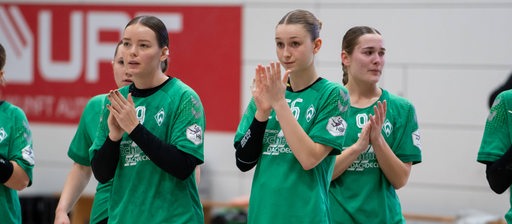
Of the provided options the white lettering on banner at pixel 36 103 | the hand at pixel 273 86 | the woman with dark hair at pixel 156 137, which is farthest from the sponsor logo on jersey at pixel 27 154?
the white lettering on banner at pixel 36 103

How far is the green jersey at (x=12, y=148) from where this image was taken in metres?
4.09

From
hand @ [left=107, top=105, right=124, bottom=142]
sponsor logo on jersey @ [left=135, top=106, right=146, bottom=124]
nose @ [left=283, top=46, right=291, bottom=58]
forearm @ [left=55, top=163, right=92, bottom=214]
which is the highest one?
nose @ [left=283, top=46, right=291, bottom=58]

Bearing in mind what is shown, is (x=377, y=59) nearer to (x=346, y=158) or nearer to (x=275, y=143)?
(x=346, y=158)

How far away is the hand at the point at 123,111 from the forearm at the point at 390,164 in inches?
44.9

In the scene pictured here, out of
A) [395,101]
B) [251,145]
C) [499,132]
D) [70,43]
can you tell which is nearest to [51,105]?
[70,43]

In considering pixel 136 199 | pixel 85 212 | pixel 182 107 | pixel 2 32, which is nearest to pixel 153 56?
pixel 182 107

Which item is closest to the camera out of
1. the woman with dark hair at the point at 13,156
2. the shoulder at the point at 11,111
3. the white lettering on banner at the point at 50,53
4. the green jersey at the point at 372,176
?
the green jersey at the point at 372,176

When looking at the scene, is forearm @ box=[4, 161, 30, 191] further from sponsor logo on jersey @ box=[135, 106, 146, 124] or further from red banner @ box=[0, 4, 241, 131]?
red banner @ box=[0, 4, 241, 131]

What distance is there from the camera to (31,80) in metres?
8.81

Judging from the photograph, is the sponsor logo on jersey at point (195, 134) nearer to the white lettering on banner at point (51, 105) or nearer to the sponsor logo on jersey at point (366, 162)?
the sponsor logo on jersey at point (366, 162)

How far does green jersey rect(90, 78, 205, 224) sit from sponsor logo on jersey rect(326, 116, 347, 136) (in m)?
0.53

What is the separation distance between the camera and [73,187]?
4.20 metres

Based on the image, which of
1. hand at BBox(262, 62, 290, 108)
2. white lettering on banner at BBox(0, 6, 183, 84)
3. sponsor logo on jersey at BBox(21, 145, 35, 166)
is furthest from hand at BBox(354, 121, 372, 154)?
white lettering on banner at BBox(0, 6, 183, 84)

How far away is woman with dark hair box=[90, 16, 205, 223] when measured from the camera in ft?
11.3
